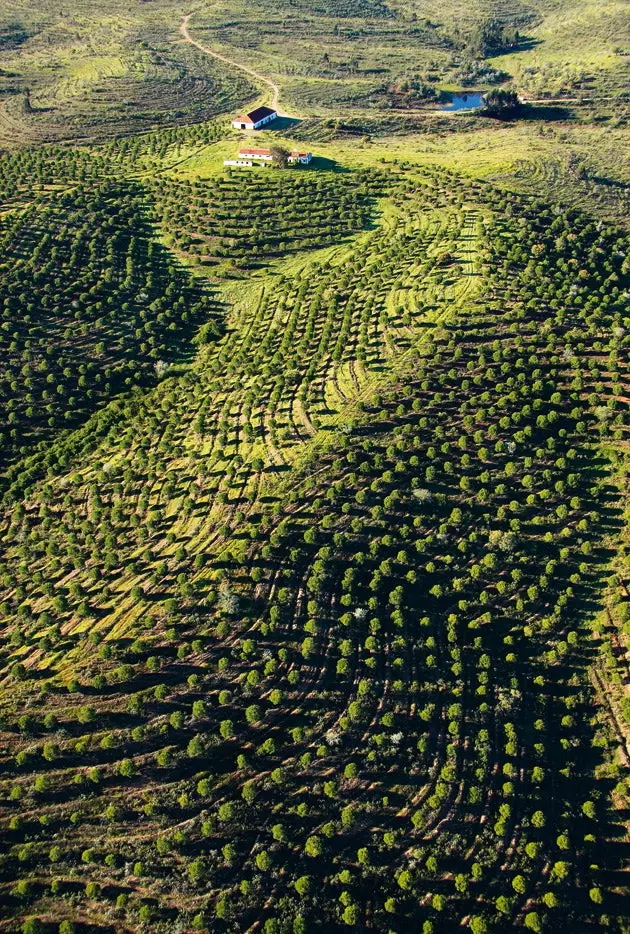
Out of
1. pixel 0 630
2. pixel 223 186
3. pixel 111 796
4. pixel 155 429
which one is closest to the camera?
pixel 111 796

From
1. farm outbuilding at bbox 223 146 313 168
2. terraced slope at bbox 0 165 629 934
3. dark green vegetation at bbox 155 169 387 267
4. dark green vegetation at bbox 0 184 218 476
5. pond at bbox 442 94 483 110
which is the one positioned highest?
pond at bbox 442 94 483 110

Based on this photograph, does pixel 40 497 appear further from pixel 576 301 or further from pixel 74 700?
pixel 576 301

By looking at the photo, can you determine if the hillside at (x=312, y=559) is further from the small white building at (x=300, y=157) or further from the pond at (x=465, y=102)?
the pond at (x=465, y=102)

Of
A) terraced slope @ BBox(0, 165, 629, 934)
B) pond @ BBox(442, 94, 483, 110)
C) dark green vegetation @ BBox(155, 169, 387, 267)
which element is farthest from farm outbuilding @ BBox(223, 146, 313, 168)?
pond @ BBox(442, 94, 483, 110)

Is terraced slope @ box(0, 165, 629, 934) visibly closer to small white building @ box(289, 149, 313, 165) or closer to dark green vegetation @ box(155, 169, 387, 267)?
dark green vegetation @ box(155, 169, 387, 267)

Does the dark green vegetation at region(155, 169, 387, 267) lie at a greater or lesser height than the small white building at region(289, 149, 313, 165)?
lesser

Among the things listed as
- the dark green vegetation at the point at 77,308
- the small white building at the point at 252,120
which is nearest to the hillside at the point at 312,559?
the dark green vegetation at the point at 77,308

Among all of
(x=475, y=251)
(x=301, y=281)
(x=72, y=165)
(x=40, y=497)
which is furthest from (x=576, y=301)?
(x=72, y=165)
